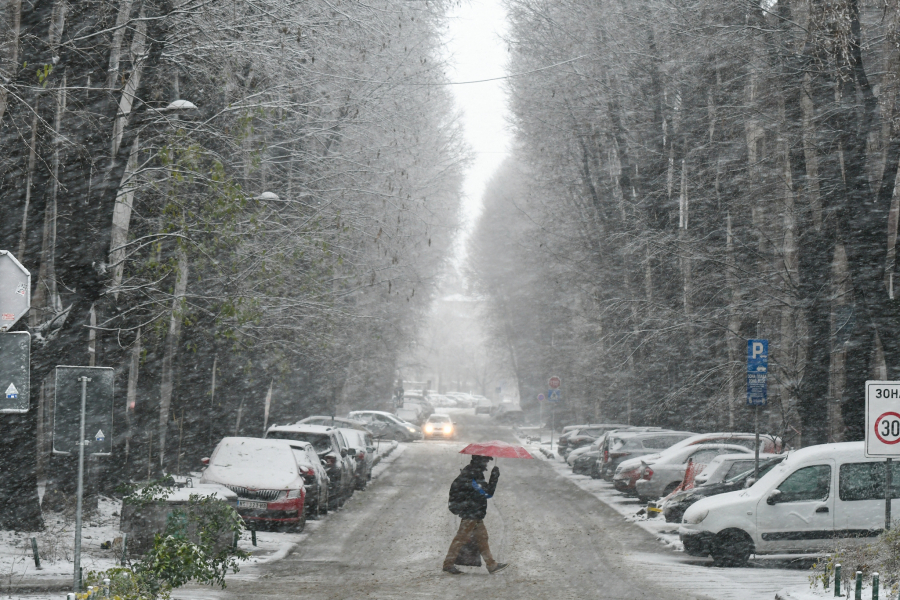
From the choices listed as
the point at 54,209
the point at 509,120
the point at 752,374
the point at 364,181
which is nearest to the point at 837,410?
the point at 752,374

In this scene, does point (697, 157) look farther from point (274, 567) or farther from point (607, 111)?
point (274, 567)

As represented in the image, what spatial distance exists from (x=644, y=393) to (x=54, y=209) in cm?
2469

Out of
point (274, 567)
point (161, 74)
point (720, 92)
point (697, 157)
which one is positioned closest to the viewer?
point (274, 567)

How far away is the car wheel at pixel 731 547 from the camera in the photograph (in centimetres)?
1493

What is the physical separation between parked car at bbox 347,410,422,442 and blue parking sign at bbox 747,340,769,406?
→ 116 ft

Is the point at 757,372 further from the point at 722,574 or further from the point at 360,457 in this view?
the point at 360,457

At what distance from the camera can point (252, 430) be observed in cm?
3250

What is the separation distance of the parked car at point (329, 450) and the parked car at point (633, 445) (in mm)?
7732

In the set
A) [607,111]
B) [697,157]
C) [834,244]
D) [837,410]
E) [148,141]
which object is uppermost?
[607,111]

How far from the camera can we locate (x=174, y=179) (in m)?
14.4

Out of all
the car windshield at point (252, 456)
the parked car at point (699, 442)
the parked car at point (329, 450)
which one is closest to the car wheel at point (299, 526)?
the car windshield at point (252, 456)

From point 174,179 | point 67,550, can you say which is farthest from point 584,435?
point 67,550

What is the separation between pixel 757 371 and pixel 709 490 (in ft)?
7.36

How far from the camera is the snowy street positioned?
12164 mm
